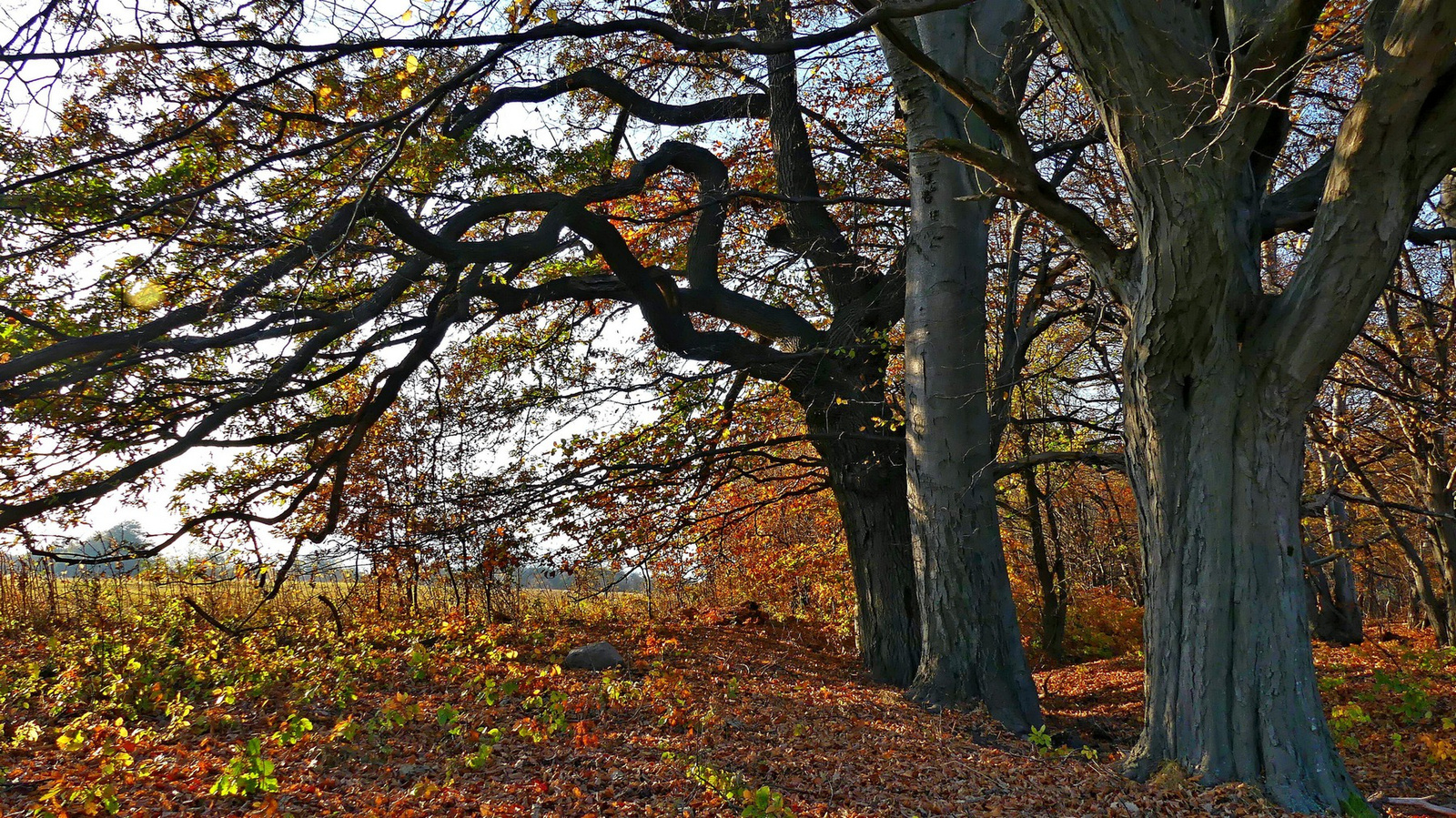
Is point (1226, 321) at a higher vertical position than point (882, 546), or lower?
higher

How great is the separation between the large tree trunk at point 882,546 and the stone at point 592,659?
250 cm

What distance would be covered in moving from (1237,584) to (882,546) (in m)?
3.89

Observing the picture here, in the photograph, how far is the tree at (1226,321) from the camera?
4043 mm

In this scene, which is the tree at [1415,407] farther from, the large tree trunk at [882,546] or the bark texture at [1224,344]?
the large tree trunk at [882,546]

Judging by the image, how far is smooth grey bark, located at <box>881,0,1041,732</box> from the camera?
6566 mm

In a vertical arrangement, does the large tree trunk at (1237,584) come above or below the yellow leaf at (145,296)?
below

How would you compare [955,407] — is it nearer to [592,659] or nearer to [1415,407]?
[592,659]

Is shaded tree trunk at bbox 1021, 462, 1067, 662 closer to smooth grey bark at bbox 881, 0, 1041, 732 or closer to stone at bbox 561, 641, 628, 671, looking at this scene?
smooth grey bark at bbox 881, 0, 1041, 732

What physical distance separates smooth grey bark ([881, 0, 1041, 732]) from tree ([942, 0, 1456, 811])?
5.76 feet

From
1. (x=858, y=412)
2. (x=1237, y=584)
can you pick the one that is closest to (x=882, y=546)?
(x=858, y=412)

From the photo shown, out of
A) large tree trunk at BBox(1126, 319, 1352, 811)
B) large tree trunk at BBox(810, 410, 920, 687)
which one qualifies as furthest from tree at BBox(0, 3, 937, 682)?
large tree trunk at BBox(1126, 319, 1352, 811)

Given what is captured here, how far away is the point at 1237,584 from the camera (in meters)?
4.46

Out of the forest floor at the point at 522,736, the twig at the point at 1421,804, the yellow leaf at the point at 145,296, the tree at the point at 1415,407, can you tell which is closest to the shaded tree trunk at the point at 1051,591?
the forest floor at the point at 522,736

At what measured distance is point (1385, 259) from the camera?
159 inches
